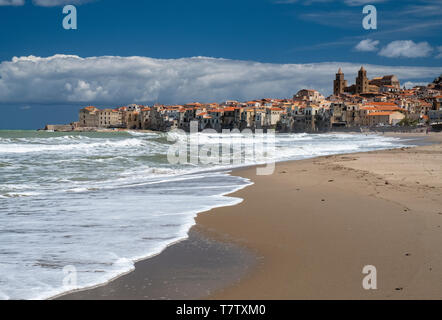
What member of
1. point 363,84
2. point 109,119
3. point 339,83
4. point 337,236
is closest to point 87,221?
point 337,236

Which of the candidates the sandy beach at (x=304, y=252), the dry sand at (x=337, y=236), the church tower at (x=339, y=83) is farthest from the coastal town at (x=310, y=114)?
the sandy beach at (x=304, y=252)

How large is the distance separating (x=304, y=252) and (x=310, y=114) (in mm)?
105910

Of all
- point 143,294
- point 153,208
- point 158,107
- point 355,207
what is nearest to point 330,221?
point 355,207

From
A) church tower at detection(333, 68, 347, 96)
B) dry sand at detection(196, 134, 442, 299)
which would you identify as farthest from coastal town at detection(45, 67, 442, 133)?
dry sand at detection(196, 134, 442, 299)

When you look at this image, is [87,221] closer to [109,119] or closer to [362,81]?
[109,119]

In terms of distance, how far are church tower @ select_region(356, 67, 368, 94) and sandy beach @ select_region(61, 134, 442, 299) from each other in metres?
146

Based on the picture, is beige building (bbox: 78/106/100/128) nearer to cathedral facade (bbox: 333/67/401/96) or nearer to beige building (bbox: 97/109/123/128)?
beige building (bbox: 97/109/123/128)

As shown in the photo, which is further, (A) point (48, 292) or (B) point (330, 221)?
(B) point (330, 221)

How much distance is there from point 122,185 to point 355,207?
5.79 meters

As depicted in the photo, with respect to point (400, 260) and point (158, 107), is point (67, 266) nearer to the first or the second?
point (400, 260)

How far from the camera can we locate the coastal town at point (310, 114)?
10150 cm

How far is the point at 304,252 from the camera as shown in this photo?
14.9ft

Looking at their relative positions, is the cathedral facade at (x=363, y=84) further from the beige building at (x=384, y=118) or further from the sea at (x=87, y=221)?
the sea at (x=87, y=221)

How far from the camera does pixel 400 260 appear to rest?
412cm
